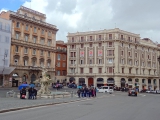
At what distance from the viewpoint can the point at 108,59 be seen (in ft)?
233

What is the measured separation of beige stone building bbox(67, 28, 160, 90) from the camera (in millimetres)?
70188

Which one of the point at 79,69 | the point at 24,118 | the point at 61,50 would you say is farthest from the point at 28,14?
the point at 24,118

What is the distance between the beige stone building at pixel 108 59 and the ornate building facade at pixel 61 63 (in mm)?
1702

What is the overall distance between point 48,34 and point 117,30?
21352 mm

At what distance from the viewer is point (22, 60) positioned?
56625 millimetres

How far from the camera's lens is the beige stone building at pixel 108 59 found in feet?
230

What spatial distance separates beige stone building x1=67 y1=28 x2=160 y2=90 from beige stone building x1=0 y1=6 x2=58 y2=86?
1185 centimetres

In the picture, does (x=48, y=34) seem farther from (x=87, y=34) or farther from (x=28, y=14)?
(x=87, y=34)

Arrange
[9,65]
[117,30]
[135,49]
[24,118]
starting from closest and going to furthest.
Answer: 1. [24,118]
2. [9,65]
3. [117,30]
4. [135,49]

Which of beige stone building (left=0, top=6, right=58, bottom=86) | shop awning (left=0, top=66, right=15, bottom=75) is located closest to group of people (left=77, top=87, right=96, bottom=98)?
shop awning (left=0, top=66, right=15, bottom=75)

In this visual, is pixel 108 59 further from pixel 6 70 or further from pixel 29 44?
pixel 6 70

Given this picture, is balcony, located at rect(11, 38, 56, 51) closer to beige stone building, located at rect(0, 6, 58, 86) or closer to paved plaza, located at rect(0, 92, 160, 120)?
beige stone building, located at rect(0, 6, 58, 86)

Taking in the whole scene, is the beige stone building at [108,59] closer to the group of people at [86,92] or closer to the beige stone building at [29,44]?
the beige stone building at [29,44]

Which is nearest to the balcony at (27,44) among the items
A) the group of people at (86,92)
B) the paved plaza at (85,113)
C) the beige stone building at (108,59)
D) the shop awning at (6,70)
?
the shop awning at (6,70)
